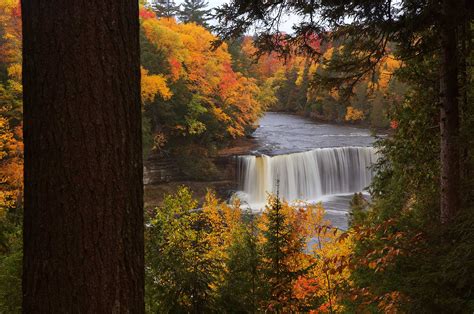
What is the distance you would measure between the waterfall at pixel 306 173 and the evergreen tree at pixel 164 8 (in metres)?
20.1

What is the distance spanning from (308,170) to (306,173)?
240 millimetres

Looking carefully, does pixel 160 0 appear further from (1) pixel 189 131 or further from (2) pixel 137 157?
(2) pixel 137 157

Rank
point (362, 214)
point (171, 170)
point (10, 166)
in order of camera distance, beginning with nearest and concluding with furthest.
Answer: point (362, 214) < point (10, 166) < point (171, 170)

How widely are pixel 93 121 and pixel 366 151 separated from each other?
92.4ft

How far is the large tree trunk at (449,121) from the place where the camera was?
15.8 ft

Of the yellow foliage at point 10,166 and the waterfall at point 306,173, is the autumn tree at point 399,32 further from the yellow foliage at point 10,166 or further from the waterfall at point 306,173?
the waterfall at point 306,173

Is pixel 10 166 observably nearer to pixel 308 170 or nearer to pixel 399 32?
pixel 399 32

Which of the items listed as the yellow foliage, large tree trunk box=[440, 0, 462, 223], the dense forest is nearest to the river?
the dense forest

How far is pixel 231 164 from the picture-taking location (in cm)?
2642

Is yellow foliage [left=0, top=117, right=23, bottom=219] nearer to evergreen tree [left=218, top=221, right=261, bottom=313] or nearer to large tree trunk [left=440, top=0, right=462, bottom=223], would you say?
evergreen tree [left=218, top=221, right=261, bottom=313]

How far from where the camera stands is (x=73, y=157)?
1466mm

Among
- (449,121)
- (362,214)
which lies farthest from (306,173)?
(449,121)

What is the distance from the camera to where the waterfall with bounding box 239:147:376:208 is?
83.9ft

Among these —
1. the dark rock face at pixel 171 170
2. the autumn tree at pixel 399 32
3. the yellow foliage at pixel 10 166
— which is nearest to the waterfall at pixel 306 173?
the dark rock face at pixel 171 170
